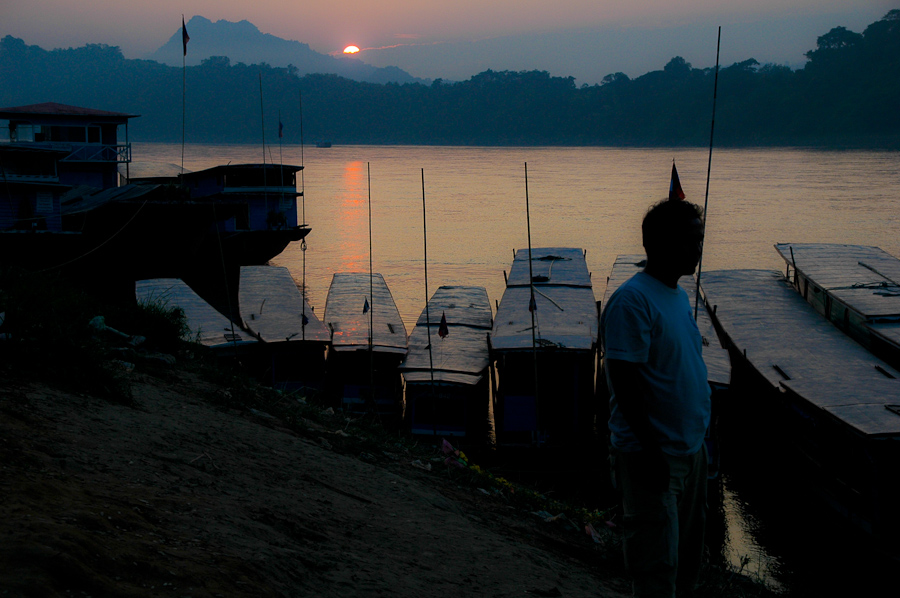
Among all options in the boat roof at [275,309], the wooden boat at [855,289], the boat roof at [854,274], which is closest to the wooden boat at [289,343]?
the boat roof at [275,309]

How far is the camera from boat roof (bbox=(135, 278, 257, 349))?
1655cm

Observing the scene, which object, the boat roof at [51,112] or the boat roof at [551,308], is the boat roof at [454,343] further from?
the boat roof at [51,112]

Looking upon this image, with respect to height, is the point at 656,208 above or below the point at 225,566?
above

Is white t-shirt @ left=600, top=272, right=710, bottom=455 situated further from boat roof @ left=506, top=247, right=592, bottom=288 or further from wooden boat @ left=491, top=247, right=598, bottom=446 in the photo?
boat roof @ left=506, top=247, right=592, bottom=288

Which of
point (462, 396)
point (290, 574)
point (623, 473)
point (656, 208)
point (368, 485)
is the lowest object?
point (462, 396)

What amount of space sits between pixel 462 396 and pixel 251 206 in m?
25.0

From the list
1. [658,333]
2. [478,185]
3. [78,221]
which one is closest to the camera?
[658,333]

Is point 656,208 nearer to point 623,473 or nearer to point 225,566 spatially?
point 623,473

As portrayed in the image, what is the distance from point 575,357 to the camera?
15117 millimetres

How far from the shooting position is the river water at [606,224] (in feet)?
43.7

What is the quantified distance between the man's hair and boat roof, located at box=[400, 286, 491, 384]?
10.8 metres

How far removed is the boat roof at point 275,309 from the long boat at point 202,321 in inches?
21.7

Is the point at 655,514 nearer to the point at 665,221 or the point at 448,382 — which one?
the point at 665,221

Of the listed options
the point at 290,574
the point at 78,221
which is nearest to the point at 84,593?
the point at 290,574
